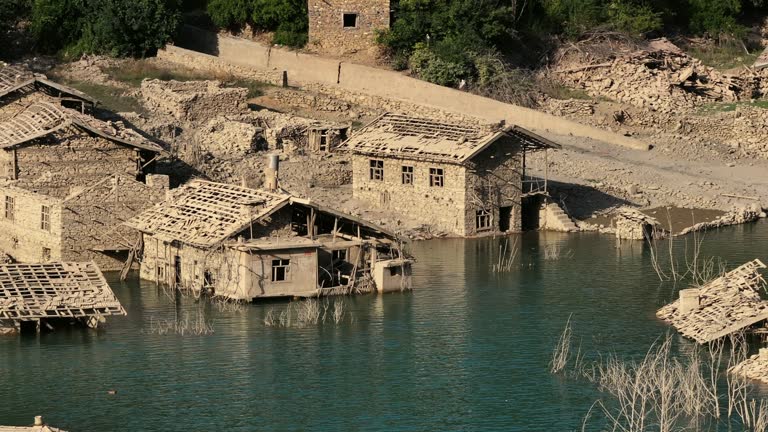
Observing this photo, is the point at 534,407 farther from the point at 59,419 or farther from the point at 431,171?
the point at 431,171

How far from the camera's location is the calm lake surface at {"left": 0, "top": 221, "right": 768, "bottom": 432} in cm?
5162

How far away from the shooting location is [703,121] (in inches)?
3457

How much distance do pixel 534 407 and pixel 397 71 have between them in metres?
40.9

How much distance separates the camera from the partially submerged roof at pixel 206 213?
62.7 metres

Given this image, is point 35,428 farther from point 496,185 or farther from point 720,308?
point 496,185

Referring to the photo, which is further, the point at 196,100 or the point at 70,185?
the point at 196,100

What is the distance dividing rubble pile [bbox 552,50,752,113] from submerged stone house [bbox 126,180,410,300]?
28577 millimetres

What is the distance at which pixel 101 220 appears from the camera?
67.4 metres

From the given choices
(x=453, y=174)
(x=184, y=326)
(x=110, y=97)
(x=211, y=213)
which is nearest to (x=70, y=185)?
(x=211, y=213)

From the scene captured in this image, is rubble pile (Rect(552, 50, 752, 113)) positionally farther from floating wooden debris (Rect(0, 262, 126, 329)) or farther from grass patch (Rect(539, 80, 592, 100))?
floating wooden debris (Rect(0, 262, 126, 329))

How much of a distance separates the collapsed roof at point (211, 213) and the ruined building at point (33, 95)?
13300 millimetres

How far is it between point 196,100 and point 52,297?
25.4m

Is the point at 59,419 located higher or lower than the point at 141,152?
lower

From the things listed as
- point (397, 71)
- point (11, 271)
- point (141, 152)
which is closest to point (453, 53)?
point (397, 71)
